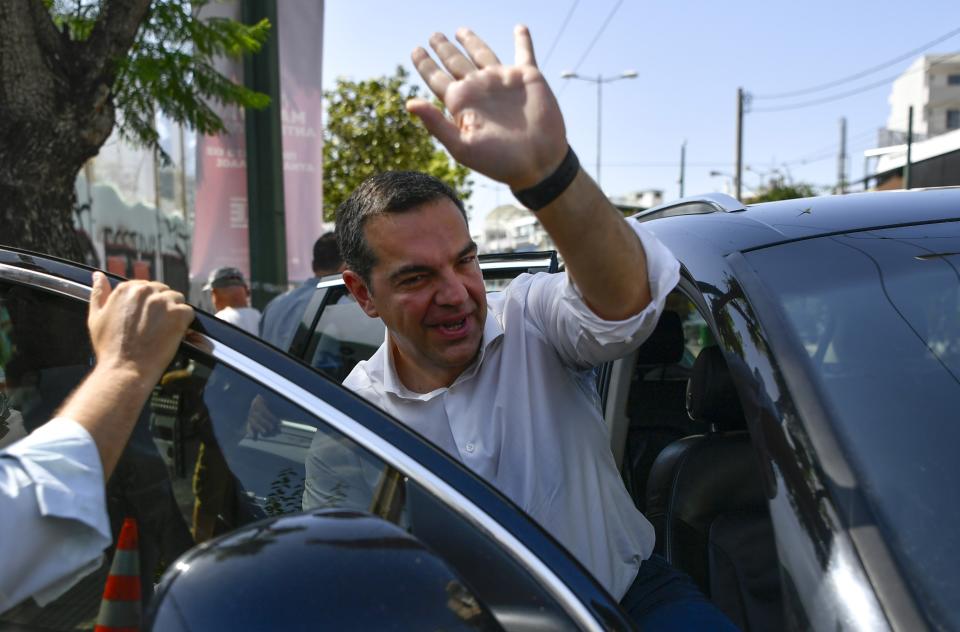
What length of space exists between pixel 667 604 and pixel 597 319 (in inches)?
21.3

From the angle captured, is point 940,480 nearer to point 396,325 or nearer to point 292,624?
point 292,624

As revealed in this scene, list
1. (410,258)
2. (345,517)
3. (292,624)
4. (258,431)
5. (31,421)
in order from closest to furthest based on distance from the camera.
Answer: (292,624)
(345,517)
(258,431)
(31,421)
(410,258)

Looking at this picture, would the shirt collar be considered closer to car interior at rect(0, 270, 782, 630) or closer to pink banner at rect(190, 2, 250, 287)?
car interior at rect(0, 270, 782, 630)

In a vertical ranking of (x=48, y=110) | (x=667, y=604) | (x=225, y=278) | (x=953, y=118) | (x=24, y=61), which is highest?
(x=953, y=118)

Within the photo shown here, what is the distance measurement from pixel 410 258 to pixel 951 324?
1.06m

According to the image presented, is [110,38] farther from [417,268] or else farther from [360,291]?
[417,268]

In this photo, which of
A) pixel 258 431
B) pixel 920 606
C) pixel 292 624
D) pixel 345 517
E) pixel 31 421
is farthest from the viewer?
pixel 31 421

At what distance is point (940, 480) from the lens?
1.45 m

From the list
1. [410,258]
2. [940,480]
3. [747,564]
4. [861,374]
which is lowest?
[747,564]

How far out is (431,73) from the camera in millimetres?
1537

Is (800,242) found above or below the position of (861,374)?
above

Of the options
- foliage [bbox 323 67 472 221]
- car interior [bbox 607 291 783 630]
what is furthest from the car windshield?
foliage [bbox 323 67 472 221]

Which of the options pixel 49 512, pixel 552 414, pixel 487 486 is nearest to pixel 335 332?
pixel 552 414

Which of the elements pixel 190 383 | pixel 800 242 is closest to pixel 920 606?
pixel 800 242
